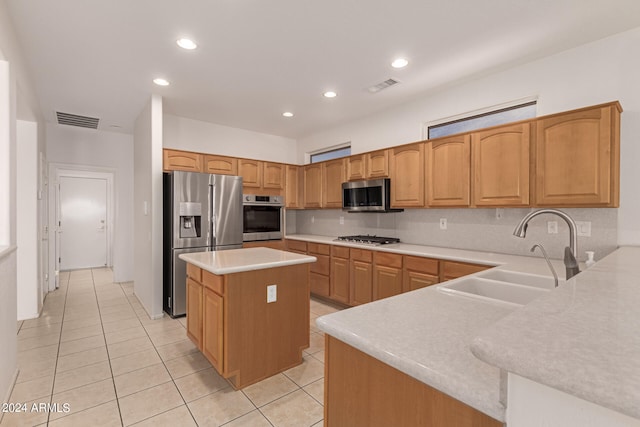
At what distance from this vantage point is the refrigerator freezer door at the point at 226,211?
3930 millimetres

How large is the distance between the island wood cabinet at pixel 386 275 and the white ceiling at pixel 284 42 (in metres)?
1.93

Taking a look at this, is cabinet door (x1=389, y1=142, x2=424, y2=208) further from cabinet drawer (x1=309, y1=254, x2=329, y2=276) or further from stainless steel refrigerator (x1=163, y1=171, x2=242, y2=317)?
stainless steel refrigerator (x1=163, y1=171, x2=242, y2=317)

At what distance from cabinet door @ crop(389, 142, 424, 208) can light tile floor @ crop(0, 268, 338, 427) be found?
71.7 inches

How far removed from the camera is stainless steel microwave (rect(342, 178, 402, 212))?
12.3 feet

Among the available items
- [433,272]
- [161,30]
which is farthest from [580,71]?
[161,30]

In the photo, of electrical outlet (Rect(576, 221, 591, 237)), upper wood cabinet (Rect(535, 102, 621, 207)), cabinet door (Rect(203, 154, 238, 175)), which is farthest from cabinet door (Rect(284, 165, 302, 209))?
electrical outlet (Rect(576, 221, 591, 237))

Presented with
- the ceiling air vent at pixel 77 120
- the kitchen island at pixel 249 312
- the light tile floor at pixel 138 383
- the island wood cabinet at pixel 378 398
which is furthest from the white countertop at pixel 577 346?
the ceiling air vent at pixel 77 120

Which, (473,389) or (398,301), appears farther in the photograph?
(398,301)

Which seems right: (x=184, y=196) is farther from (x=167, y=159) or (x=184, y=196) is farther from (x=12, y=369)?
(x=12, y=369)

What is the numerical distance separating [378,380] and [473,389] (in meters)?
0.31

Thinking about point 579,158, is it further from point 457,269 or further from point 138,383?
point 138,383

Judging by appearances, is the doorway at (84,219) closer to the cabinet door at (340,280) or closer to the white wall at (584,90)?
the cabinet door at (340,280)

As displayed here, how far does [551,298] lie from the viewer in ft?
2.44

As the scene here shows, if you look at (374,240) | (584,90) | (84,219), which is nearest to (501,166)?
(584,90)
